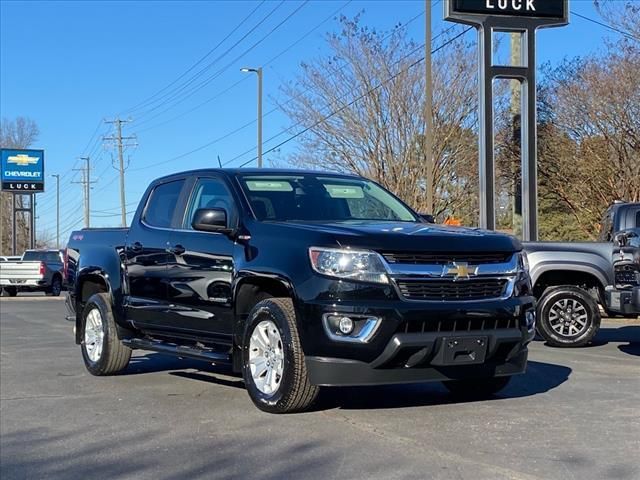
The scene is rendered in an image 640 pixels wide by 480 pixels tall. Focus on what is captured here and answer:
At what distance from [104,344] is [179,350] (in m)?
1.47

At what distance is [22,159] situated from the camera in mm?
62781

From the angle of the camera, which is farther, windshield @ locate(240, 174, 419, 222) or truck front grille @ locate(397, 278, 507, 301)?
windshield @ locate(240, 174, 419, 222)

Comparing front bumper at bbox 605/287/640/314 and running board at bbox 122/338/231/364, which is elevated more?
front bumper at bbox 605/287/640/314

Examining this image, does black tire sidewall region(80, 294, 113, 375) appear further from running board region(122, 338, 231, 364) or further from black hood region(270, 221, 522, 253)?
black hood region(270, 221, 522, 253)

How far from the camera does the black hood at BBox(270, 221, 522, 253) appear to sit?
5.91m

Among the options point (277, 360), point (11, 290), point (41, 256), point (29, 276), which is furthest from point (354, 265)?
point (41, 256)

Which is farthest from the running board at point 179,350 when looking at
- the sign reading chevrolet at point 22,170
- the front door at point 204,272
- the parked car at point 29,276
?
the sign reading chevrolet at point 22,170

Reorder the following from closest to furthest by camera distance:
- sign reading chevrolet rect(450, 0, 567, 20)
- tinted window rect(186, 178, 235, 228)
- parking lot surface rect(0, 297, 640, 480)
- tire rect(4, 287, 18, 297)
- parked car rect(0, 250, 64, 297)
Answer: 1. parking lot surface rect(0, 297, 640, 480)
2. tinted window rect(186, 178, 235, 228)
3. sign reading chevrolet rect(450, 0, 567, 20)
4. parked car rect(0, 250, 64, 297)
5. tire rect(4, 287, 18, 297)

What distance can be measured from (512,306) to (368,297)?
1.19 m

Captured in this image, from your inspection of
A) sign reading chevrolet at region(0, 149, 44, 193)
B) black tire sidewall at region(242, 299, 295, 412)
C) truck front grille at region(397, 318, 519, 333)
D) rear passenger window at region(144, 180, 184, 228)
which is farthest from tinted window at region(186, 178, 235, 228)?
sign reading chevrolet at region(0, 149, 44, 193)

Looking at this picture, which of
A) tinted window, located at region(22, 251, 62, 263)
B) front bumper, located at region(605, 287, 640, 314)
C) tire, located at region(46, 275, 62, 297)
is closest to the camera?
front bumper, located at region(605, 287, 640, 314)

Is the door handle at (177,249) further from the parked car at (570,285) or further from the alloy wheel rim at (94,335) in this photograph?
the parked car at (570,285)

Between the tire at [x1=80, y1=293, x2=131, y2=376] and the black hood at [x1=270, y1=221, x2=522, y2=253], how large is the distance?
9.42 ft

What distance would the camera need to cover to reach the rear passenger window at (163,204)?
7984 millimetres
